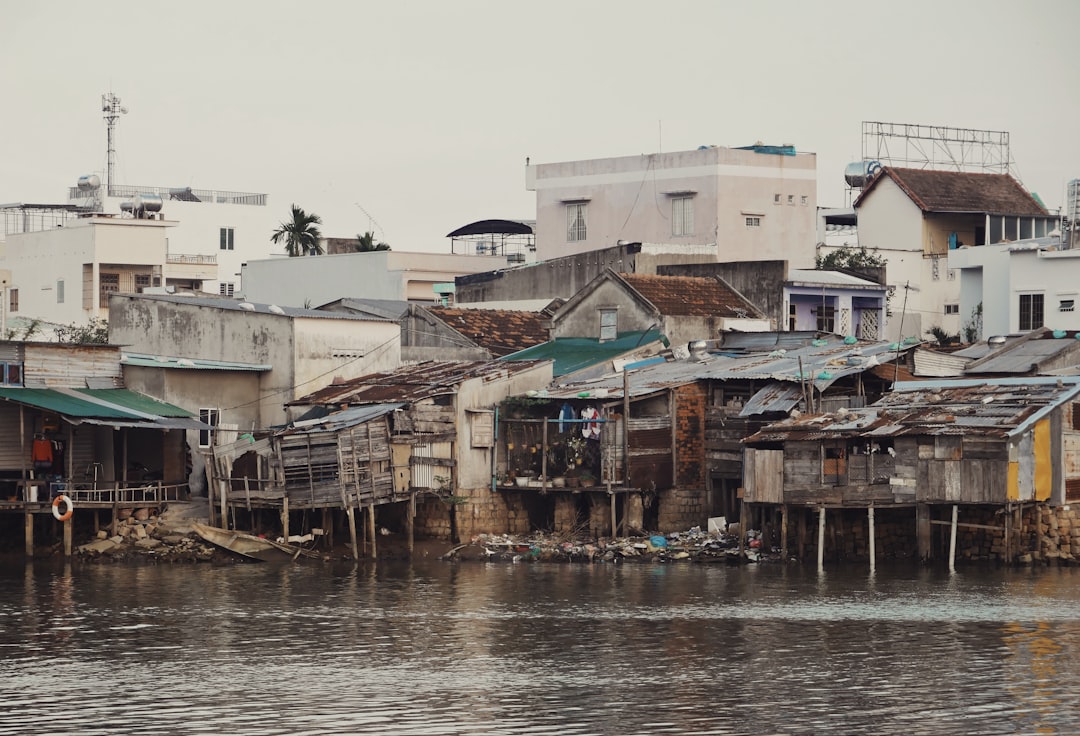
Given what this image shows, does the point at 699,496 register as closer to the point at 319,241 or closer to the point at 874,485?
the point at 874,485

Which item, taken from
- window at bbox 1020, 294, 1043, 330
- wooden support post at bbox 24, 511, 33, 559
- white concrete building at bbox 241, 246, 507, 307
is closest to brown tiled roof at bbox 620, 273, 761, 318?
window at bbox 1020, 294, 1043, 330

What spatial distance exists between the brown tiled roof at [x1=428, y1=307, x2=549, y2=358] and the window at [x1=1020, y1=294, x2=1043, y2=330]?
1606 centimetres

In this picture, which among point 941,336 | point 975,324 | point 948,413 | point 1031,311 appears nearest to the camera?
point 948,413

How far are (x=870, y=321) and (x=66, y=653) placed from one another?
124 ft

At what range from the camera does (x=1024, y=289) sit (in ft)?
201

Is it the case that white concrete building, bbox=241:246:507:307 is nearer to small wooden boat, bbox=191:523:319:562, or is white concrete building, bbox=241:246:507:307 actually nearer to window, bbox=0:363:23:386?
window, bbox=0:363:23:386

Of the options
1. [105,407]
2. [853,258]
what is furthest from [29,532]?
[853,258]

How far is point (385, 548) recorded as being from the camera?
156 ft

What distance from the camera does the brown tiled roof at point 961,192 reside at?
242ft

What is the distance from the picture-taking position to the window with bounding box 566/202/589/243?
7631 centimetres

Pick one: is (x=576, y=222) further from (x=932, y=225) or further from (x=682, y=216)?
(x=932, y=225)

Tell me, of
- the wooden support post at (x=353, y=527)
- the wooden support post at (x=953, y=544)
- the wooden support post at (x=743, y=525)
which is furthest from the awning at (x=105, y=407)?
the wooden support post at (x=953, y=544)

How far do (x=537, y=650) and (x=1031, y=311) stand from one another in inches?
1318

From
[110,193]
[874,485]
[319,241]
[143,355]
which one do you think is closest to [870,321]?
[874,485]
